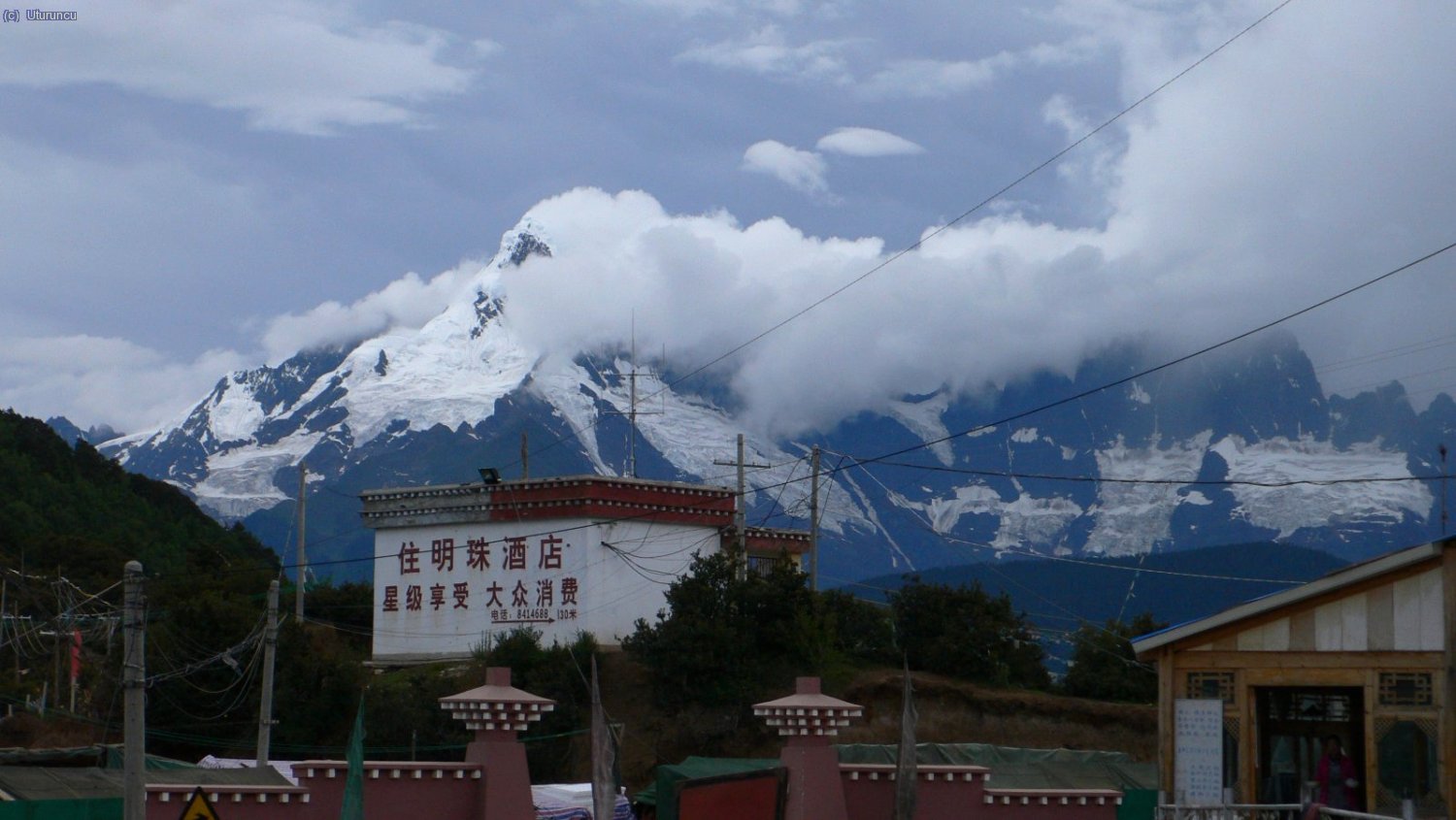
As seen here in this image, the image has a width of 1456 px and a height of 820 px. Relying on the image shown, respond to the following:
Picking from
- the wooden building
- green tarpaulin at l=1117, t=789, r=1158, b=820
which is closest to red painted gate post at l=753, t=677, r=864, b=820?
green tarpaulin at l=1117, t=789, r=1158, b=820

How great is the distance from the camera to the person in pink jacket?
20.2m

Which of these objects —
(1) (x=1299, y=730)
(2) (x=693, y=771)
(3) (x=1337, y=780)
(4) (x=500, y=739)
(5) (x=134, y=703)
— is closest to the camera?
(3) (x=1337, y=780)

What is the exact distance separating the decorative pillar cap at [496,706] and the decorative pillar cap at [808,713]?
13.1ft

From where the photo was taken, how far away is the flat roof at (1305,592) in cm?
2009

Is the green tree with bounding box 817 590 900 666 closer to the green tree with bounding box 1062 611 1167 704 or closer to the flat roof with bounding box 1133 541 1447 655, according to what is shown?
the green tree with bounding box 1062 611 1167 704

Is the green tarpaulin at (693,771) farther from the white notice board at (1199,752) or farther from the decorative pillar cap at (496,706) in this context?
the white notice board at (1199,752)

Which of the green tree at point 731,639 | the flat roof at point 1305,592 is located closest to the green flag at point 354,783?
the flat roof at point 1305,592

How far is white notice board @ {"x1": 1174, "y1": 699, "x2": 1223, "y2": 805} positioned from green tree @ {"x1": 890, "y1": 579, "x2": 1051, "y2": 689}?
29.2 meters

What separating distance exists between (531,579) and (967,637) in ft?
46.8

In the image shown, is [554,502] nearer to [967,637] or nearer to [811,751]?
[967,637]

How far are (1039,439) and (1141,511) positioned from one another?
12.9 meters

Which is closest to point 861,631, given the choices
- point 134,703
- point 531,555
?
point 531,555

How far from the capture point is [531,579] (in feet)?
169

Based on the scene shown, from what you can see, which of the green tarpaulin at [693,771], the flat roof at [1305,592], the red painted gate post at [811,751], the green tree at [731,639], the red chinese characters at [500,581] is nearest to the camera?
the flat roof at [1305,592]
